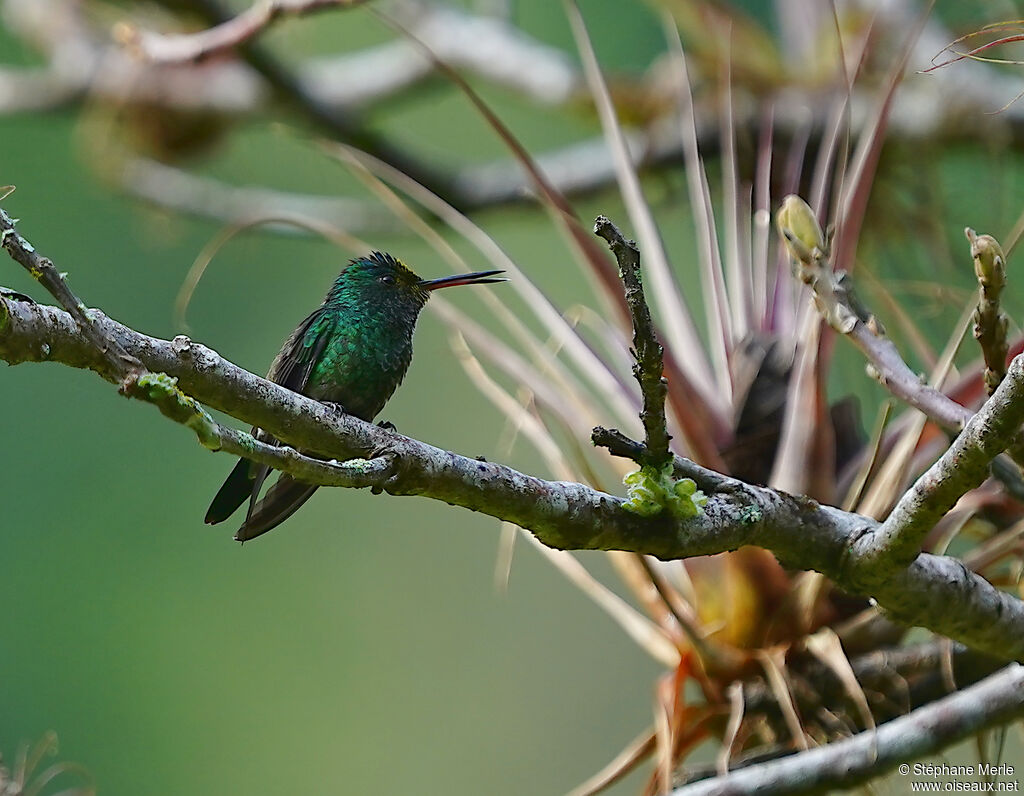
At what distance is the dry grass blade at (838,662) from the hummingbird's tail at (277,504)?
1.03 metres

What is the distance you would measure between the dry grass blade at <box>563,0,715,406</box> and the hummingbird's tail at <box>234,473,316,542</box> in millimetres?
1078

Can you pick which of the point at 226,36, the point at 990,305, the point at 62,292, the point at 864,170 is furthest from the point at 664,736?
the point at 226,36

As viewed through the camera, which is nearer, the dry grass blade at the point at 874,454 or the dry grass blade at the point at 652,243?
the dry grass blade at the point at 874,454

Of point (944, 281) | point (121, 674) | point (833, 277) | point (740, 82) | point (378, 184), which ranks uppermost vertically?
point (740, 82)

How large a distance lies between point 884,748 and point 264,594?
26.6 feet

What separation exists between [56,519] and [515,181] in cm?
652

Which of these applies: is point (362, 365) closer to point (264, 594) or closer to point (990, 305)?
point (990, 305)

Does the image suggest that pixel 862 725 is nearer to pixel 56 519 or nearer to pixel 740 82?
pixel 740 82

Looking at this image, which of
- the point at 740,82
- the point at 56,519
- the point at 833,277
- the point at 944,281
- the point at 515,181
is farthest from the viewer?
the point at 56,519

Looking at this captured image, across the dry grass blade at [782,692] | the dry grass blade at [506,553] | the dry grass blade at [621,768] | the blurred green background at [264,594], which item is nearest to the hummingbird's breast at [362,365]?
the dry grass blade at [506,553]

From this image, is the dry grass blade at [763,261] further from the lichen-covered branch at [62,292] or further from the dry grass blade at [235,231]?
the lichen-covered branch at [62,292]

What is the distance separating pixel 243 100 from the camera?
4.77 metres

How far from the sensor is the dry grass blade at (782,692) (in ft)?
6.57

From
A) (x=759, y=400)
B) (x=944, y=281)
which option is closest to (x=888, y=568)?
(x=759, y=400)
